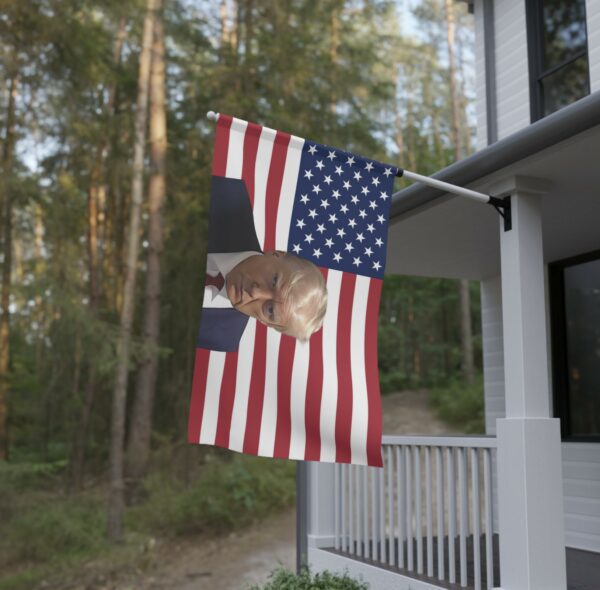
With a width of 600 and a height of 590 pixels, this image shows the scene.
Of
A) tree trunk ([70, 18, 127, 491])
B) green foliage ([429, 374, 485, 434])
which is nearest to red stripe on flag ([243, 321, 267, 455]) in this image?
tree trunk ([70, 18, 127, 491])

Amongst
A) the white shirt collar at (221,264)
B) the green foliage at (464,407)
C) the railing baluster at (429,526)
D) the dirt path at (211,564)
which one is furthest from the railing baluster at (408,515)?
the green foliage at (464,407)

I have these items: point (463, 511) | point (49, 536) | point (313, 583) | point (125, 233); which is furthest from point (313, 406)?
point (125, 233)

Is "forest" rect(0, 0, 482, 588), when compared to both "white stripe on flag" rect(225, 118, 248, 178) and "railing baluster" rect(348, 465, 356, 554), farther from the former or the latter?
"white stripe on flag" rect(225, 118, 248, 178)

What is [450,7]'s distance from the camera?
25.6 m

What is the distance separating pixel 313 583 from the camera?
543 centimetres

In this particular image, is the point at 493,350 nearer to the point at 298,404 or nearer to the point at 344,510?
the point at 344,510

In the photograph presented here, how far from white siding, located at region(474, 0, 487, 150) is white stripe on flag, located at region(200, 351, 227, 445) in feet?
15.0

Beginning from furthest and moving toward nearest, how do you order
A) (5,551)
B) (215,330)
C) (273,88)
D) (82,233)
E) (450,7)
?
(450,7)
(82,233)
(273,88)
(5,551)
(215,330)

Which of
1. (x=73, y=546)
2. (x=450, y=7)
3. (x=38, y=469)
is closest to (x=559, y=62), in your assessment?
(x=73, y=546)

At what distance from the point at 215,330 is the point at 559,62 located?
4.49 metres

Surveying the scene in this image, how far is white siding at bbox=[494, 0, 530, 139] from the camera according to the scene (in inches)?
275

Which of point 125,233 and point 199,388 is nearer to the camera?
point 199,388

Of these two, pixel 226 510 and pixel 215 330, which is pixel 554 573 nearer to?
pixel 215 330

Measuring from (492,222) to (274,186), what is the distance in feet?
7.13
